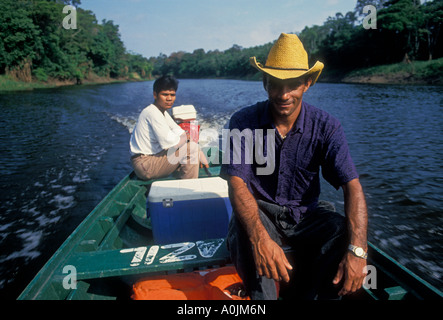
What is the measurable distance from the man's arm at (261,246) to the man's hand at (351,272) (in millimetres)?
298

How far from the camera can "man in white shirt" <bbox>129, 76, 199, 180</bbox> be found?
3.65 meters

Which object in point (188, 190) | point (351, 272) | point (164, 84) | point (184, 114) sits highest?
point (164, 84)

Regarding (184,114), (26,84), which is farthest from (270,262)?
(26,84)

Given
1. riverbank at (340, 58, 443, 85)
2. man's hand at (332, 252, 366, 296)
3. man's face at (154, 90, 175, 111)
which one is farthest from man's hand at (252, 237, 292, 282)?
riverbank at (340, 58, 443, 85)

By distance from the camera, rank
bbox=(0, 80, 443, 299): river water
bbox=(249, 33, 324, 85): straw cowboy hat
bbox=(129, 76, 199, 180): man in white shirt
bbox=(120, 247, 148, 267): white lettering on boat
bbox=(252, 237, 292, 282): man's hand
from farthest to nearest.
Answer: bbox=(0, 80, 443, 299): river water
bbox=(129, 76, 199, 180): man in white shirt
bbox=(120, 247, 148, 267): white lettering on boat
bbox=(249, 33, 324, 85): straw cowboy hat
bbox=(252, 237, 292, 282): man's hand

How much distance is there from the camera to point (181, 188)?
258cm

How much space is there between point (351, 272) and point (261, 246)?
0.51 m

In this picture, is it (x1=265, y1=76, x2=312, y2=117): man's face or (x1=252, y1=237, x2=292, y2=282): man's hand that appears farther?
(x1=265, y1=76, x2=312, y2=117): man's face

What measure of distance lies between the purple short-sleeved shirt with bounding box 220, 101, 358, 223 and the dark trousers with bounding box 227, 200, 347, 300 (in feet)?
0.29

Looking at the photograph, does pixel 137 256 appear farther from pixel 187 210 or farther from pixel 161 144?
pixel 161 144

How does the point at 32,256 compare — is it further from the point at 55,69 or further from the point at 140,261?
the point at 55,69

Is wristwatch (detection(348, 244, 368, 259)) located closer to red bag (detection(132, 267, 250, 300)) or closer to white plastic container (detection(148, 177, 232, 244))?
red bag (detection(132, 267, 250, 300))

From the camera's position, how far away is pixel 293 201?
2.00 meters
